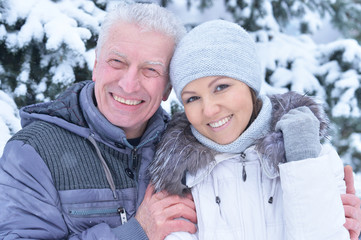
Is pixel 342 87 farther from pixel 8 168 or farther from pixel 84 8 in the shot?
pixel 8 168

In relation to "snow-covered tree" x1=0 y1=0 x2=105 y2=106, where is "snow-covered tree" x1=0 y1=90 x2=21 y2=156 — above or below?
below

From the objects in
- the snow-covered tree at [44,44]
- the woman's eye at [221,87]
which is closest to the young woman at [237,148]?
the woman's eye at [221,87]

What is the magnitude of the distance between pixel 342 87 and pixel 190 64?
2450 mm

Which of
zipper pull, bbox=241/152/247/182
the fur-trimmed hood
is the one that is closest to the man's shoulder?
the fur-trimmed hood

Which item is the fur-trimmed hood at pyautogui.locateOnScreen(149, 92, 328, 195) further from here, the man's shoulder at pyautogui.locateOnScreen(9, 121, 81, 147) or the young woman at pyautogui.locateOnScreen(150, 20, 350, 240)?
the man's shoulder at pyautogui.locateOnScreen(9, 121, 81, 147)

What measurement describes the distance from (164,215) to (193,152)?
0.37 meters

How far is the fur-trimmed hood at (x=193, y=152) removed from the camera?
1.90 m

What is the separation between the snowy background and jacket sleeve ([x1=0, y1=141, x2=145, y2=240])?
0.94m

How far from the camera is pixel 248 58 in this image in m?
2.13

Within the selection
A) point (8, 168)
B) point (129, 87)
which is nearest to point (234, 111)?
point (129, 87)

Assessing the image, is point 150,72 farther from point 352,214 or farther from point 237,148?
point 352,214

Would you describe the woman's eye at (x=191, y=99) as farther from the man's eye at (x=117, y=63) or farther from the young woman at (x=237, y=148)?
the man's eye at (x=117, y=63)

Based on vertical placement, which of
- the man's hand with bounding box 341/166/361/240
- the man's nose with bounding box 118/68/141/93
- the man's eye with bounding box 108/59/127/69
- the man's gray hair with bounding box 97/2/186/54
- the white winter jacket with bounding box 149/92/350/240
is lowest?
the man's hand with bounding box 341/166/361/240

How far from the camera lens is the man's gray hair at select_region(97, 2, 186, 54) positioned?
2180mm
